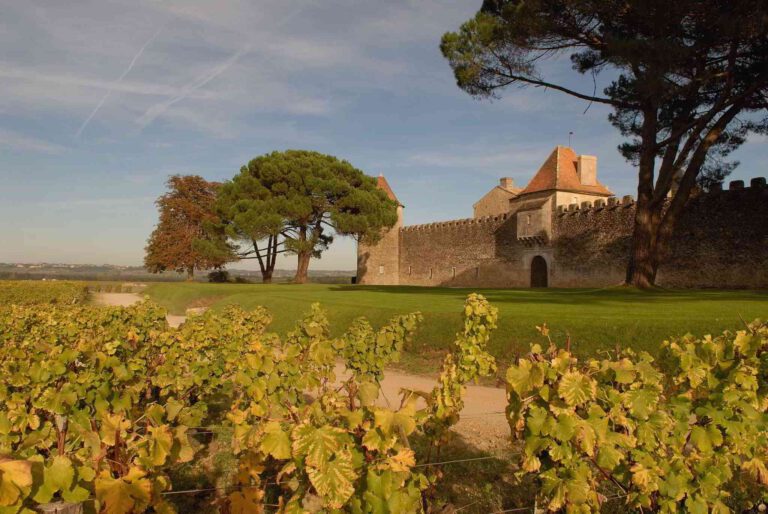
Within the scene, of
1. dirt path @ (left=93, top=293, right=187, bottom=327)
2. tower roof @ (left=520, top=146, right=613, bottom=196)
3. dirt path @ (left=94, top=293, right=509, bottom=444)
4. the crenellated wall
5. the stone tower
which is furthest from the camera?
the stone tower

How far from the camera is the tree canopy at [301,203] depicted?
35.2 metres

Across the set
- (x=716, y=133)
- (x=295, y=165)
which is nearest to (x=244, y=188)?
(x=295, y=165)

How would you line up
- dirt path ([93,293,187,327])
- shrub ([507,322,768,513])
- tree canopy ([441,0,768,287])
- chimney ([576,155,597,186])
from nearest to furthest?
shrub ([507,322,768,513]), tree canopy ([441,0,768,287]), dirt path ([93,293,187,327]), chimney ([576,155,597,186])

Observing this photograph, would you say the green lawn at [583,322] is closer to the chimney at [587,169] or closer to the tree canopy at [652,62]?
the tree canopy at [652,62]

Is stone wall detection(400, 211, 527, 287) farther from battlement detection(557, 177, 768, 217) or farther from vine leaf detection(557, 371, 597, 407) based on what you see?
vine leaf detection(557, 371, 597, 407)

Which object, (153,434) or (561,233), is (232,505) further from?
(561,233)

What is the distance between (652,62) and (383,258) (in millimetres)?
29021

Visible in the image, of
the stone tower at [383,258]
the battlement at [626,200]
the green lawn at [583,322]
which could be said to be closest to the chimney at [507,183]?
the stone tower at [383,258]

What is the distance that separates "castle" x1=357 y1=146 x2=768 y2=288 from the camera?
2080 cm

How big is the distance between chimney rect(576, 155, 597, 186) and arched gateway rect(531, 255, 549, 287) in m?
4.97

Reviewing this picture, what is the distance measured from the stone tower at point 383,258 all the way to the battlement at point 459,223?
4.11 ft

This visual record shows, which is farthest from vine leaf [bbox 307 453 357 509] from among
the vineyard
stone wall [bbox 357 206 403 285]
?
stone wall [bbox 357 206 403 285]

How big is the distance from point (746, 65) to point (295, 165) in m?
25.6

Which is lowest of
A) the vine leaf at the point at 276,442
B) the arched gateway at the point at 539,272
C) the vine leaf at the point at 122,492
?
the vine leaf at the point at 122,492
